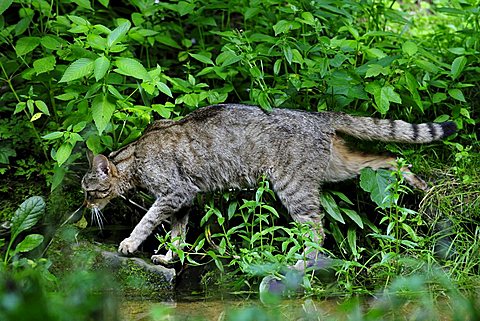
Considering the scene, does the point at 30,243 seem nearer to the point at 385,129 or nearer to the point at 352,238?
the point at 352,238

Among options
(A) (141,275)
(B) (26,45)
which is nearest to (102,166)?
(A) (141,275)

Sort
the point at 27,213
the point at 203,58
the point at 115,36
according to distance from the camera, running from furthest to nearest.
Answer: the point at 203,58
the point at 115,36
the point at 27,213

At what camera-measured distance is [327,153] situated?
5.34 m

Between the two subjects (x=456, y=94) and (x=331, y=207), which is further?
(x=456, y=94)

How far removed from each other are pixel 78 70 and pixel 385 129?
2331 mm

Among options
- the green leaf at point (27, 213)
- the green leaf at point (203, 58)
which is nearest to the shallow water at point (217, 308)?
the green leaf at point (27, 213)

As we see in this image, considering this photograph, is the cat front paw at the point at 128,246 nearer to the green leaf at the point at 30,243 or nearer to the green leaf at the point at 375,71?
the green leaf at the point at 30,243

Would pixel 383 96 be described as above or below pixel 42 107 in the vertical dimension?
above

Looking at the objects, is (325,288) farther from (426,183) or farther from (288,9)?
(288,9)

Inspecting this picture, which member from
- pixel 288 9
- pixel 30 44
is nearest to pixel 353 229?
pixel 288 9

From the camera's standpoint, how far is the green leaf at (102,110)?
5031mm

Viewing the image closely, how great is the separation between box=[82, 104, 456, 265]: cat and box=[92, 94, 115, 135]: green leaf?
400mm

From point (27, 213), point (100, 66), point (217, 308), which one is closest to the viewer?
point (27, 213)

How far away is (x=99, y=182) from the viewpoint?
5422mm
